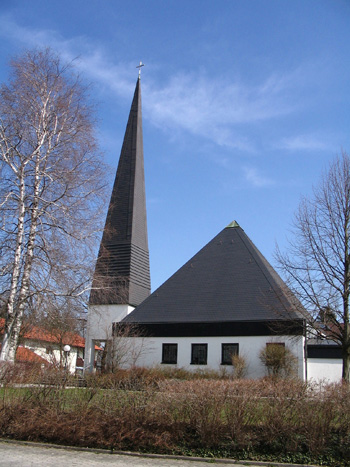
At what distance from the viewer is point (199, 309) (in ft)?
89.2

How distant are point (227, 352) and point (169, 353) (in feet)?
12.0

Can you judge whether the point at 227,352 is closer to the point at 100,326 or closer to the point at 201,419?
the point at 100,326

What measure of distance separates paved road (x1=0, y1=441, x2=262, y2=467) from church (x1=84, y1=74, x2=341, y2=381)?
12.9 meters

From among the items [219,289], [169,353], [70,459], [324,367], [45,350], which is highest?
[219,289]

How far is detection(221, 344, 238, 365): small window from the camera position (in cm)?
2529

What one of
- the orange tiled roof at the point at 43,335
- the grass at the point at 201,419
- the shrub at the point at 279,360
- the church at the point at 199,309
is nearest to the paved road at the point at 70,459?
the grass at the point at 201,419

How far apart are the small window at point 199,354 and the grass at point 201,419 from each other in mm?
15871

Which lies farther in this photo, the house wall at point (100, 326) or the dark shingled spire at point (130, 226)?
the dark shingled spire at point (130, 226)

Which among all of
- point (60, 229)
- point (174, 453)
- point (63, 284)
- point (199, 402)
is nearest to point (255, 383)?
point (199, 402)

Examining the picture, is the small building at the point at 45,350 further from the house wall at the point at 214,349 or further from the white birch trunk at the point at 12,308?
the house wall at the point at 214,349

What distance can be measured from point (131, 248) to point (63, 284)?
16.5 meters

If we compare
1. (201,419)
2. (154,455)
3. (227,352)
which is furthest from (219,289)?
(154,455)

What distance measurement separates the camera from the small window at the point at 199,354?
85.4 ft

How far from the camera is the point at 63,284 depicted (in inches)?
622
